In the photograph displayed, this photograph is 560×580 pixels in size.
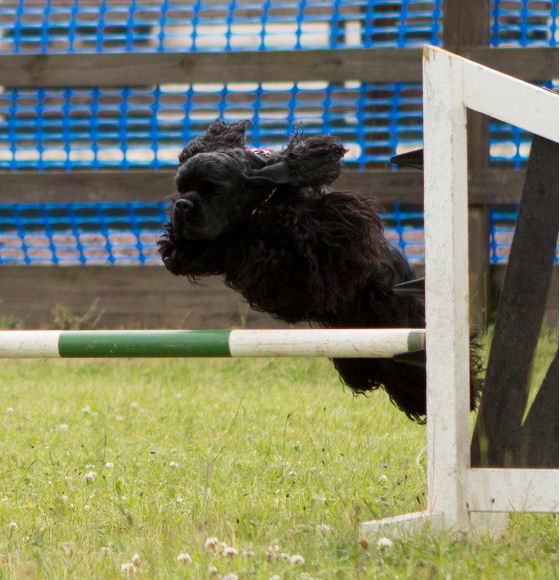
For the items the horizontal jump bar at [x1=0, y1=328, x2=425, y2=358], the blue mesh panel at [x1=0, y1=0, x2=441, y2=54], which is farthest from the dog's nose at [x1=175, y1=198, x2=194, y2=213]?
the blue mesh panel at [x1=0, y1=0, x2=441, y2=54]

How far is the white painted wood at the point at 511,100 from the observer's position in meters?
2.32

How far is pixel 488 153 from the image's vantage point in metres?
5.68

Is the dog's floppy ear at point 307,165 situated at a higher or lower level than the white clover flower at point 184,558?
higher

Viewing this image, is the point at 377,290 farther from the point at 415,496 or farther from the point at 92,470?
the point at 92,470

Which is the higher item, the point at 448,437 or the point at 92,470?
the point at 448,437

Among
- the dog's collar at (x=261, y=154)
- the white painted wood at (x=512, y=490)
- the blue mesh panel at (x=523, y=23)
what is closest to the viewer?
the white painted wood at (x=512, y=490)

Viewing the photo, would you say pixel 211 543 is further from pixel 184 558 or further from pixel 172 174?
pixel 172 174

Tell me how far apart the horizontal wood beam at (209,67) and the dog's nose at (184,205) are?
3252mm

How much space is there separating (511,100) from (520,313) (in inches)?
19.9

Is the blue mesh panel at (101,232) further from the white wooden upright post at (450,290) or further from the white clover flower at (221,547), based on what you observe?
the white clover flower at (221,547)

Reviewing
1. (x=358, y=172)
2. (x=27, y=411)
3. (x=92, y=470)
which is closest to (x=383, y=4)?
(x=358, y=172)

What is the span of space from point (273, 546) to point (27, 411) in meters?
2.47

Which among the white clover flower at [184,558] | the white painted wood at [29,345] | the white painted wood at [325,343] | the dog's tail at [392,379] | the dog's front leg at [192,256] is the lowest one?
the white clover flower at [184,558]

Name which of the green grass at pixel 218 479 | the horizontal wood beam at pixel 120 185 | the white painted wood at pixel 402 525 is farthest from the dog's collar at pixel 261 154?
the horizontal wood beam at pixel 120 185
